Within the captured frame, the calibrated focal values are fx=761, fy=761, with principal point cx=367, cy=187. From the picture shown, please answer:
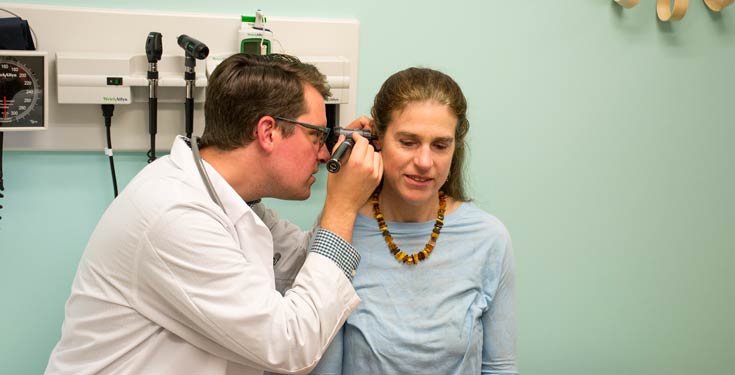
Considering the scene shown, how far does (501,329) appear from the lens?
5.30 ft

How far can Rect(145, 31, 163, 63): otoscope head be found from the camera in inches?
64.5

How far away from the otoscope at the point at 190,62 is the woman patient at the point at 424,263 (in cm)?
39

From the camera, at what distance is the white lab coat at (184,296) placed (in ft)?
4.17

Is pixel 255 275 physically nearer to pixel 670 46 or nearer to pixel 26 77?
pixel 26 77

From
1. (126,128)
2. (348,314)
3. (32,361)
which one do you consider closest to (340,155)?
(348,314)

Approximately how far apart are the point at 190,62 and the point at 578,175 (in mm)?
1094

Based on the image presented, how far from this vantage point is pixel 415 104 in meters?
1.54

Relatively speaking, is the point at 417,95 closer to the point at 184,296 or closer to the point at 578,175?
the point at 184,296

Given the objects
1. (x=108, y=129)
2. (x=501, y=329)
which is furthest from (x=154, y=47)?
(x=501, y=329)

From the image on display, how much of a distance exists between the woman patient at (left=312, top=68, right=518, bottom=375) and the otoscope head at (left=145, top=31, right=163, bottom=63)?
49 cm

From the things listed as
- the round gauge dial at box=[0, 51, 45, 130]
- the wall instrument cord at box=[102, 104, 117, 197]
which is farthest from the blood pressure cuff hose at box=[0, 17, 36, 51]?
the wall instrument cord at box=[102, 104, 117, 197]

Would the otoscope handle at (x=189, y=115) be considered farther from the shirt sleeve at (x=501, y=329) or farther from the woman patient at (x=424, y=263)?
the shirt sleeve at (x=501, y=329)

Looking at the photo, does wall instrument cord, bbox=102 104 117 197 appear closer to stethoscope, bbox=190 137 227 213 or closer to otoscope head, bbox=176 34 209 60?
otoscope head, bbox=176 34 209 60

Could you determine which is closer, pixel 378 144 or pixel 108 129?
pixel 378 144
